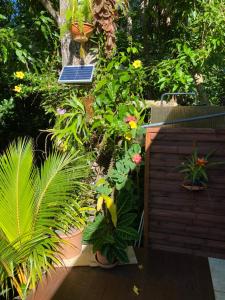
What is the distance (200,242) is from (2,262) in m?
1.83

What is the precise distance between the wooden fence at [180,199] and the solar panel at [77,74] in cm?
83

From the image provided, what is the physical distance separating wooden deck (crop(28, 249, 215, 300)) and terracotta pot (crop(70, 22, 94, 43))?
7.20ft

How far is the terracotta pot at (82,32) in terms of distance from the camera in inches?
125

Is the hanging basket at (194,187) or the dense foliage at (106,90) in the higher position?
the dense foliage at (106,90)

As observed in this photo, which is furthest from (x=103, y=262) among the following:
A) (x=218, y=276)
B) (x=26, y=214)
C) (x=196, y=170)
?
(x=196, y=170)

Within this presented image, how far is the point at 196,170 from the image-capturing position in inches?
118

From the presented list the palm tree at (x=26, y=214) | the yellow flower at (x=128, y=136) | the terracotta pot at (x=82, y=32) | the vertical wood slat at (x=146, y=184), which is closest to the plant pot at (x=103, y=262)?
the palm tree at (x=26, y=214)

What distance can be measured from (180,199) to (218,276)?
76 centimetres

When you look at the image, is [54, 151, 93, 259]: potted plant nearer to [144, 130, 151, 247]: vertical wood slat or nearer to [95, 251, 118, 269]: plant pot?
[95, 251, 118, 269]: plant pot

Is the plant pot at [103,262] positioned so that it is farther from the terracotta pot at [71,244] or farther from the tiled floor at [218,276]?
the tiled floor at [218,276]

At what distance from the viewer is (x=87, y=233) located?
312cm

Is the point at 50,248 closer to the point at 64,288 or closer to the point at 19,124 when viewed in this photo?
the point at 64,288

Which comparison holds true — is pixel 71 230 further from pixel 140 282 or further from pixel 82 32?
pixel 82 32

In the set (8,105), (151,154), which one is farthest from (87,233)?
(8,105)
